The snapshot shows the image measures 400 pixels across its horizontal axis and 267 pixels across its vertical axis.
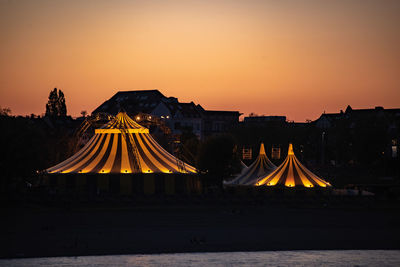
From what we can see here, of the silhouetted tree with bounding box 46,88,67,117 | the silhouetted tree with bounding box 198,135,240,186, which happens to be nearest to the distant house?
the silhouetted tree with bounding box 46,88,67,117

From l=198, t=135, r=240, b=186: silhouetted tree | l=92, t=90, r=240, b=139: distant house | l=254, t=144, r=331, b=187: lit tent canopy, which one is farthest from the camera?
l=92, t=90, r=240, b=139: distant house

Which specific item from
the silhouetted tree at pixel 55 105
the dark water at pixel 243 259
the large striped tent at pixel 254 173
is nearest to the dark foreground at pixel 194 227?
the dark water at pixel 243 259

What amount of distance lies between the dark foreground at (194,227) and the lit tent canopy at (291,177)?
13.9 ft

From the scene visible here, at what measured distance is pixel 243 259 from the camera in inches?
1112

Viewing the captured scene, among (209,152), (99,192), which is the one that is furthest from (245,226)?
(209,152)

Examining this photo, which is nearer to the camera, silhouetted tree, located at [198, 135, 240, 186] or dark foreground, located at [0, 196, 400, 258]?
dark foreground, located at [0, 196, 400, 258]

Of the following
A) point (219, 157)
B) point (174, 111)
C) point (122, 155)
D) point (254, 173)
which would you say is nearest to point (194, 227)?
point (122, 155)

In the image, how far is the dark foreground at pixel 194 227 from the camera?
27.4 metres

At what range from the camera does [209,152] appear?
149 feet

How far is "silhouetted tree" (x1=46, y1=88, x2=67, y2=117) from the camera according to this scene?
99375 millimetres

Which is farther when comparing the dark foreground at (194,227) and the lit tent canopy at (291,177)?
the lit tent canopy at (291,177)

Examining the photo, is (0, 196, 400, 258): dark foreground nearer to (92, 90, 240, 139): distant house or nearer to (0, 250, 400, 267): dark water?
(0, 250, 400, 267): dark water

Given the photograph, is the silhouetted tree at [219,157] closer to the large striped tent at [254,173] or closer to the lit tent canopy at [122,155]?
the large striped tent at [254,173]

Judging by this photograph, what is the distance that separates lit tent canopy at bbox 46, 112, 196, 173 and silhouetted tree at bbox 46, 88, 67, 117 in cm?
5757
